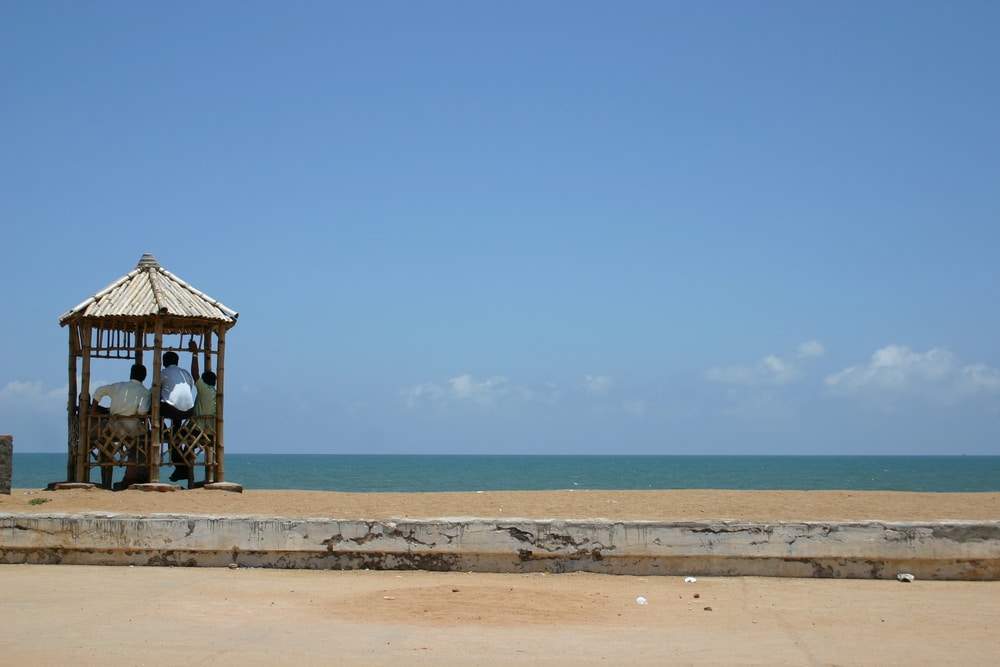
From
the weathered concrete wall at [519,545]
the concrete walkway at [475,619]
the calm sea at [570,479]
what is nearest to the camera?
the concrete walkway at [475,619]

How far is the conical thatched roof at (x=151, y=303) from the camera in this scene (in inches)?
589

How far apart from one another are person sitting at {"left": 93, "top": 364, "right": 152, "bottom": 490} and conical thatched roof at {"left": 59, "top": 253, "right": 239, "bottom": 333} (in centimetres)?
104

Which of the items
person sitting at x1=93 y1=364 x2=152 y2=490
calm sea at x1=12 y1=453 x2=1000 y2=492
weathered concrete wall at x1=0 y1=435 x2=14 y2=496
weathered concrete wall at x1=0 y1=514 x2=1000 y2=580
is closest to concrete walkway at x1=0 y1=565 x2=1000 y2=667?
weathered concrete wall at x1=0 y1=514 x2=1000 y2=580

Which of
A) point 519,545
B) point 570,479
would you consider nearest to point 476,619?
point 519,545

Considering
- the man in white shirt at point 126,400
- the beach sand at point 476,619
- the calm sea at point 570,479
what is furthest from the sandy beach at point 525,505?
the calm sea at point 570,479

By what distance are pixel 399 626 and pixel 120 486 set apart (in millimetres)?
9959

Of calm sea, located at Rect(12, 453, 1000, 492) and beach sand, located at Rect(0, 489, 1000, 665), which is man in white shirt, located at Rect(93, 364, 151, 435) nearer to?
beach sand, located at Rect(0, 489, 1000, 665)

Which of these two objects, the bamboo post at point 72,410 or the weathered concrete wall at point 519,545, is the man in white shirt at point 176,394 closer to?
the bamboo post at point 72,410

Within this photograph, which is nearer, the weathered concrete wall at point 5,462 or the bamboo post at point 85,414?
the weathered concrete wall at point 5,462

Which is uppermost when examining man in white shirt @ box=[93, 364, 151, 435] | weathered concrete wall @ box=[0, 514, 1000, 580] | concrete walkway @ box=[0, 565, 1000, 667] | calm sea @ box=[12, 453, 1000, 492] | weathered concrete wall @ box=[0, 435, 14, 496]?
man in white shirt @ box=[93, 364, 151, 435]

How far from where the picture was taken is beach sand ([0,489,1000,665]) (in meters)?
5.96

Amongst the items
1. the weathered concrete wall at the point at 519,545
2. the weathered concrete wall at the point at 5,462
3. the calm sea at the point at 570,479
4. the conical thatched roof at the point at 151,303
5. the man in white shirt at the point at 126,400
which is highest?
the conical thatched roof at the point at 151,303

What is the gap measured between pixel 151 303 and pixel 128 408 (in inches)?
64.1

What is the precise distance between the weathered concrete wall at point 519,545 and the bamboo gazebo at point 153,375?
611 cm
